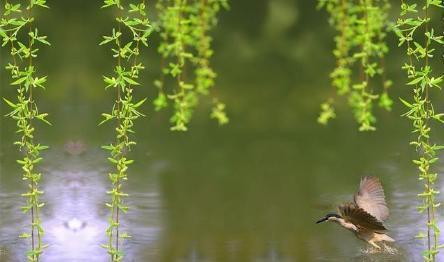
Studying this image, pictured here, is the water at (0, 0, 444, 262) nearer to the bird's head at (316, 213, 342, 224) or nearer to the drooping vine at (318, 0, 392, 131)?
the bird's head at (316, 213, 342, 224)

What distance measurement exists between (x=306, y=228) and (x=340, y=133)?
189cm

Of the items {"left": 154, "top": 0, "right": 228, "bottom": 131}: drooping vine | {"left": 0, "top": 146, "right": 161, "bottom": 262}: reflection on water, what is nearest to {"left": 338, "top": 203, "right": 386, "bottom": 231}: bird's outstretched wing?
{"left": 0, "top": 146, "right": 161, "bottom": 262}: reflection on water

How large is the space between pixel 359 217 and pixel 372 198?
0.22 metres

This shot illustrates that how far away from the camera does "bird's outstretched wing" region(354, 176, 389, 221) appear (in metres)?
5.16

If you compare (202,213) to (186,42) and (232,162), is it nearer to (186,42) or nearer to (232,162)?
(232,162)

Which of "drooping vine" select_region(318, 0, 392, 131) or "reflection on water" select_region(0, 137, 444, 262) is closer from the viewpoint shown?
"reflection on water" select_region(0, 137, 444, 262)

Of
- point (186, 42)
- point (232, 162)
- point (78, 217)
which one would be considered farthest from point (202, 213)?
point (186, 42)

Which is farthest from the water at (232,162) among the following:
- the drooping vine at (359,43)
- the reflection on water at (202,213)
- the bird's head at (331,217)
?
the drooping vine at (359,43)

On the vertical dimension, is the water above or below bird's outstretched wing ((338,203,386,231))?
above

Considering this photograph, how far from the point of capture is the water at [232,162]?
5352 millimetres

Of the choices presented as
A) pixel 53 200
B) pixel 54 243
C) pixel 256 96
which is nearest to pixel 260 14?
pixel 256 96

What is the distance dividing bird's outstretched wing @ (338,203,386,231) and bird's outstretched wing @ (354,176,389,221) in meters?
0.10

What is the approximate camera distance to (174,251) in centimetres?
521

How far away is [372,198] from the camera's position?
519 cm
